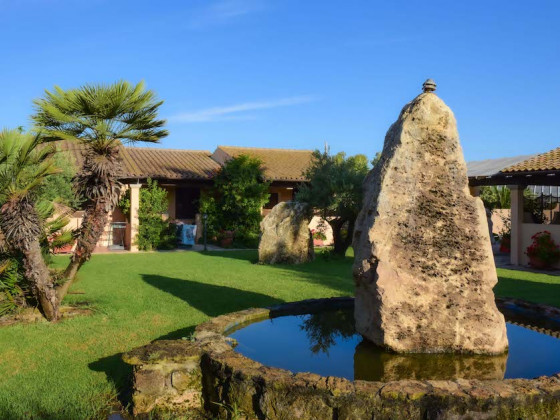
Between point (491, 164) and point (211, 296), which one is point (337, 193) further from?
point (491, 164)

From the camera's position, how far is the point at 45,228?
8.67 meters

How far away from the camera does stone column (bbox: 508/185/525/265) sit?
15570mm

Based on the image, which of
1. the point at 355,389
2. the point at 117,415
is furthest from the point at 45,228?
the point at 355,389

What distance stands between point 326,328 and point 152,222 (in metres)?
14.2

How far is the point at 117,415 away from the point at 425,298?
118 inches

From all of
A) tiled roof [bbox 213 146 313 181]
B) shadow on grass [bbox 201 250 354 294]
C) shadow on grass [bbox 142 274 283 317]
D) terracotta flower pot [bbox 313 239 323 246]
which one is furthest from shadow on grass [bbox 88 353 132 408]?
tiled roof [bbox 213 146 313 181]

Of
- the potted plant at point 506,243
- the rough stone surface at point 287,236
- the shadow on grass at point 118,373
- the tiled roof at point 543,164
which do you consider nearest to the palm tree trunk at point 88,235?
the shadow on grass at point 118,373

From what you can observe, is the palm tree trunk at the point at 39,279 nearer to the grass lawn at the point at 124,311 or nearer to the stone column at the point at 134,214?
the grass lawn at the point at 124,311

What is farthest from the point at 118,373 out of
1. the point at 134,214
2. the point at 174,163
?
the point at 174,163

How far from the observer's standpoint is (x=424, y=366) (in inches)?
184

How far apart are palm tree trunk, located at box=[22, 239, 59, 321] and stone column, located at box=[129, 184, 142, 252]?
449 inches

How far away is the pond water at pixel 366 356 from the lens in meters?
4.59

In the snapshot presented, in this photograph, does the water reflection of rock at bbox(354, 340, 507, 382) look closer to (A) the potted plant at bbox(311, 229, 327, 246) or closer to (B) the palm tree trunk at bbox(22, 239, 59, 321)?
(B) the palm tree trunk at bbox(22, 239, 59, 321)

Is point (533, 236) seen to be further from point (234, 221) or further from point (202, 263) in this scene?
point (234, 221)
